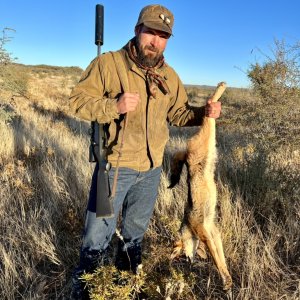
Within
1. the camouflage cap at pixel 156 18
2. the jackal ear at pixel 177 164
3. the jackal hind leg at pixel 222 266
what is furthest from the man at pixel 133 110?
the jackal hind leg at pixel 222 266

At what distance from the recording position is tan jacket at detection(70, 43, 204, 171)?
2797mm

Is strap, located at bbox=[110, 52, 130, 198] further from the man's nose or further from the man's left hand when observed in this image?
the man's left hand

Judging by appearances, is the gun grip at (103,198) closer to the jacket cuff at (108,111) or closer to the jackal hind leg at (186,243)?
the jacket cuff at (108,111)

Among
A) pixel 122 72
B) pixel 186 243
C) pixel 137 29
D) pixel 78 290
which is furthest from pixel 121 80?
pixel 78 290

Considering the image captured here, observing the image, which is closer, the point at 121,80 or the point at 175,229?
the point at 121,80

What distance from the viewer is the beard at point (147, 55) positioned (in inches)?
118

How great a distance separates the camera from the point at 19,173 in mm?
6320

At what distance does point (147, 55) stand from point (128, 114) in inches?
19.3

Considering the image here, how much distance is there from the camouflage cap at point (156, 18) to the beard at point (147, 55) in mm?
165

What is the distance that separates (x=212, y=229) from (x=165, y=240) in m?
0.98

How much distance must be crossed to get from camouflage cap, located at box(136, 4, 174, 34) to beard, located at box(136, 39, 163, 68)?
17 cm

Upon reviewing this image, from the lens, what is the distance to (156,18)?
9.71ft

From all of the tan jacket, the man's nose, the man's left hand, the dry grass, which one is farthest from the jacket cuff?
the dry grass

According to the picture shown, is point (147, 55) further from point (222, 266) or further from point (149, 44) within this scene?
point (222, 266)
